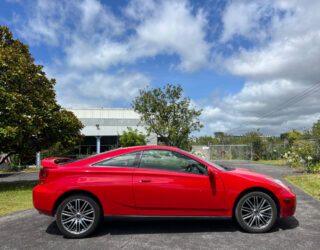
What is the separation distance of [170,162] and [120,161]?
866mm

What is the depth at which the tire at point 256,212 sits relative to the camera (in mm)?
4195

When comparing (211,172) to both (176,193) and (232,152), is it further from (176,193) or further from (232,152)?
(232,152)

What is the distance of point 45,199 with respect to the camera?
13.5ft

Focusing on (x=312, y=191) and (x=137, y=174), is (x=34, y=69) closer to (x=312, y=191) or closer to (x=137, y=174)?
(x=137, y=174)

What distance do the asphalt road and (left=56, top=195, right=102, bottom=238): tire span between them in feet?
0.57

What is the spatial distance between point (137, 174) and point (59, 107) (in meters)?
9.16

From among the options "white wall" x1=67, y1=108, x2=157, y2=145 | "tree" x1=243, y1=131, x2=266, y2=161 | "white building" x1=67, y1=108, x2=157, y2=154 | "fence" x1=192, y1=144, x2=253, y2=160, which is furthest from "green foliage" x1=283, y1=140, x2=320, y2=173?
"white wall" x1=67, y1=108, x2=157, y2=145

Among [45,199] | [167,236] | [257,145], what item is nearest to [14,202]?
[45,199]

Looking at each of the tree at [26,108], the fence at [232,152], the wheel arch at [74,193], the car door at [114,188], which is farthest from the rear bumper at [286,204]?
the fence at [232,152]

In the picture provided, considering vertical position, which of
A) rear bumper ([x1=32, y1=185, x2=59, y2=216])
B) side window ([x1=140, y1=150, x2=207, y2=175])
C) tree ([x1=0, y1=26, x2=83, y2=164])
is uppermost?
tree ([x1=0, y1=26, x2=83, y2=164])

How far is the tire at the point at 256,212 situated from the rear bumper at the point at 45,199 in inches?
119

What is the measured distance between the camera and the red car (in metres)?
4.12

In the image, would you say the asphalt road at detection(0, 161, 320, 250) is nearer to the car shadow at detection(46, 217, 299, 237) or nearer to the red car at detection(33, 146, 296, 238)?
the car shadow at detection(46, 217, 299, 237)

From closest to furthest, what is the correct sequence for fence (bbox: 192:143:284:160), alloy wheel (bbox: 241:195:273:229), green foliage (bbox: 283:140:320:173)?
alloy wheel (bbox: 241:195:273:229)
green foliage (bbox: 283:140:320:173)
fence (bbox: 192:143:284:160)
